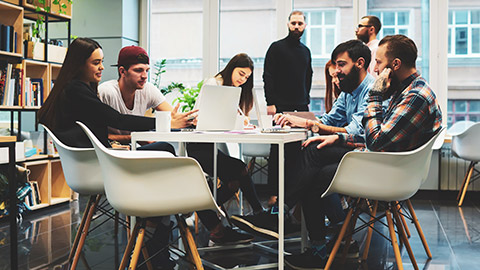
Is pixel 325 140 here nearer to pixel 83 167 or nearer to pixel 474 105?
pixel 83 167

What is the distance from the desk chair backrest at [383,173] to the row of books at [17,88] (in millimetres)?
3205

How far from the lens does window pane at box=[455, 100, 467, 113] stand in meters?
5.79

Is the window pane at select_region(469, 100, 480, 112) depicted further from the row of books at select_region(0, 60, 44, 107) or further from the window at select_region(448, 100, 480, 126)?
the row of books at select_region(0, 60, 44, 107)

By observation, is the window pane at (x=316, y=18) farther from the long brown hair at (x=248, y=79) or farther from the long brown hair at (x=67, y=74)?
the long brown hair at (x=67, y=74)

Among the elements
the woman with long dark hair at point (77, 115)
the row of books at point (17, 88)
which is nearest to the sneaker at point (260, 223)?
the woman with long dark hair at point (77, 115)

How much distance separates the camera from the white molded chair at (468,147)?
4879 mm

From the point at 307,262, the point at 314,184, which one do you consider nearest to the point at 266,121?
the point at 314,184

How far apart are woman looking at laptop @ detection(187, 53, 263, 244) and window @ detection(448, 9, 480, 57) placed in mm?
3396

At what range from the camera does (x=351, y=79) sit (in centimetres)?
283

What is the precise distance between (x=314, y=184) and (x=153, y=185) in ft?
3.39

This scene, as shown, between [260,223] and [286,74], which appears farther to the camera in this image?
[286,74]

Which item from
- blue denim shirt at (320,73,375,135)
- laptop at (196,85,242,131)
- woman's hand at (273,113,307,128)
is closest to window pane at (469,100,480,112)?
blue denim shirt at (320,73,375,135)

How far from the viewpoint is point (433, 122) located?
2258 mm

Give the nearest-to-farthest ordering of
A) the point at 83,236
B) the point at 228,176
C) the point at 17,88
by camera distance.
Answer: the point at 83,236 < the point at 228,176 < the point at 17,88
